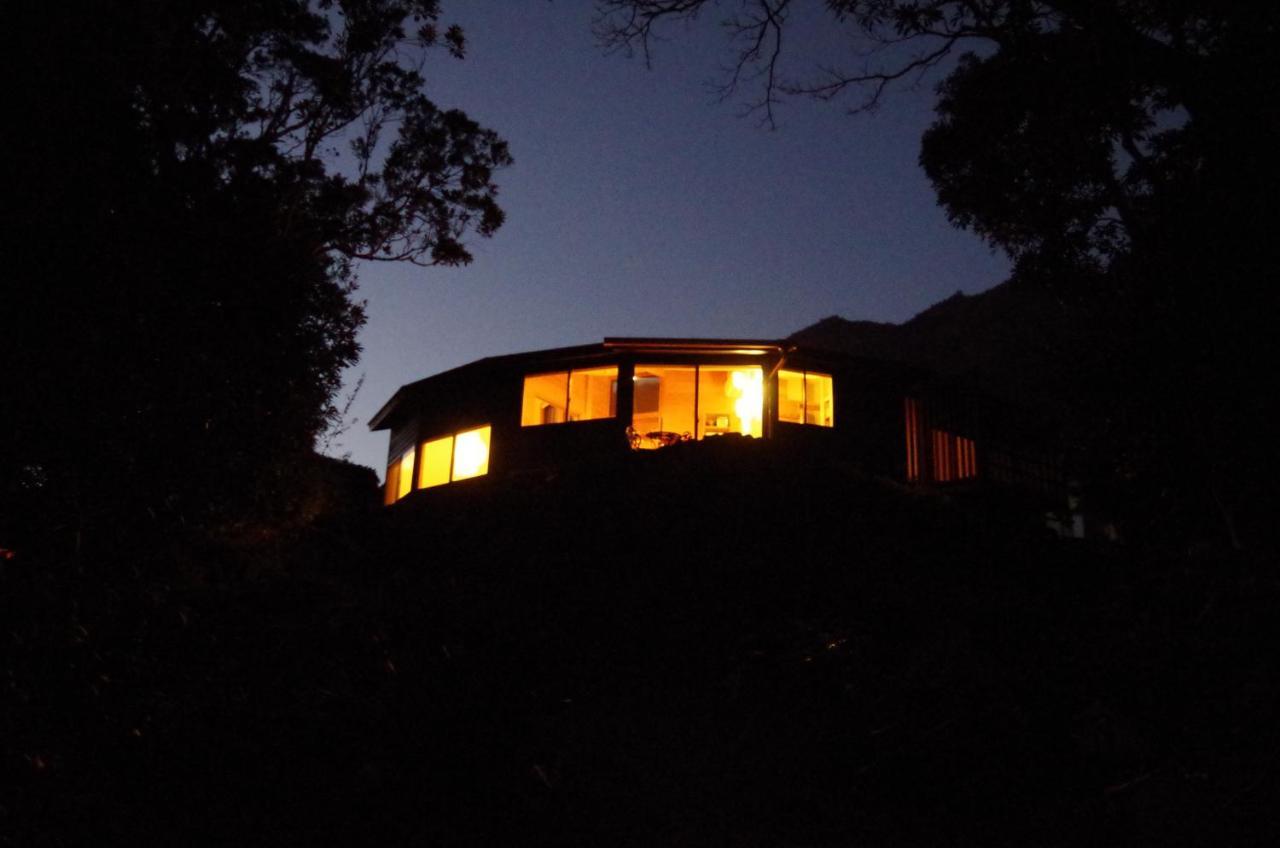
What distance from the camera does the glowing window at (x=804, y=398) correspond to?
20.1m

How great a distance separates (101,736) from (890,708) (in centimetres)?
666

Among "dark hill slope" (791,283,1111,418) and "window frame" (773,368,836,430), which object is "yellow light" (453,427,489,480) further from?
"dark hill slope" (791,283,1111,418)

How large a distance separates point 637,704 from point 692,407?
13772mm

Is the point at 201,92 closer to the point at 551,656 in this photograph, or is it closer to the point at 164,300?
the point at 164,300

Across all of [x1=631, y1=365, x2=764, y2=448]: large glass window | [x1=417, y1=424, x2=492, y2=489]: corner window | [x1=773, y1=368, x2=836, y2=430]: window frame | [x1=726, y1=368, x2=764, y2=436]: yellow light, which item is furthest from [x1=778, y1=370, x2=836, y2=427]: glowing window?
[x1=417, y1=424, x2=492, y2=489]: corner window

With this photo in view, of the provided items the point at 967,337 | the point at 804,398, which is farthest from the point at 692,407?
the point at 967,337

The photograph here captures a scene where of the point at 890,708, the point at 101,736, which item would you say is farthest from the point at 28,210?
the point at 890,708

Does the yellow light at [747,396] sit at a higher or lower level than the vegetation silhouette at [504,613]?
higher

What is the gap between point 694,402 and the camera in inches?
813

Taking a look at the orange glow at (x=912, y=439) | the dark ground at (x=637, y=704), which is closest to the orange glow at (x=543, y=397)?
the orange glow at (x=912, y=439)

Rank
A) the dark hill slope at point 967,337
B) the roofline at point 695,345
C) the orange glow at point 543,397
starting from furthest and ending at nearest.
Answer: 1. the dark hill slope at point 967,337
2. the orange glow at point 543,397
3. the roofline at point 695,345

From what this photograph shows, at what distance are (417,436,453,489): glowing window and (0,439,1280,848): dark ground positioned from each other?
1098 cm

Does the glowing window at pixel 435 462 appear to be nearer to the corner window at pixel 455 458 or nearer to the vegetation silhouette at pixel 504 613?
the corner window at pixel 455 458

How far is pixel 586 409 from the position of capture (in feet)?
70.5
